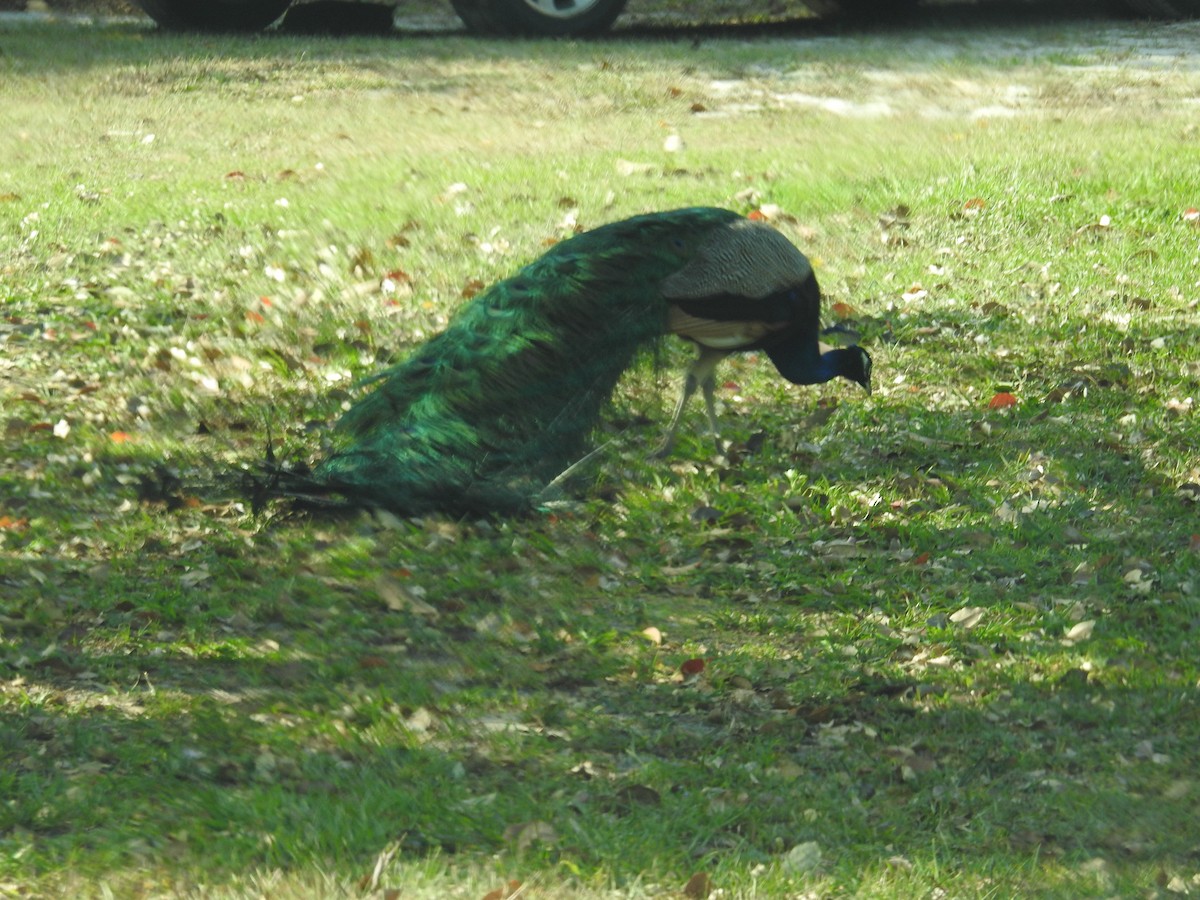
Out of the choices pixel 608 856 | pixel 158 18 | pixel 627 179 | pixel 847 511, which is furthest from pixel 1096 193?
pixel 158 18

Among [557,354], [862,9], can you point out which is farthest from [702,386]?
[862,9]

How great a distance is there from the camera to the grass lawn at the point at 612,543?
3.68 meters

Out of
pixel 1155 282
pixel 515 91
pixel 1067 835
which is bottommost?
pixel 1067 835

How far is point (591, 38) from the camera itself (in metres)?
12.9

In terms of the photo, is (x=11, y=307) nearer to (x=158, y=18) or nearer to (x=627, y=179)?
(x=627, y=179)

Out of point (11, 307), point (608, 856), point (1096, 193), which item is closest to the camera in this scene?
point (608, 856)

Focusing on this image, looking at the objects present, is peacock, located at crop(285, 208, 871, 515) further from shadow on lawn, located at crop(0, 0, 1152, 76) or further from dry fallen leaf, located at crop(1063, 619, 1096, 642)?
shadow on lawn, located at crop(0, 0, 1152, 76)

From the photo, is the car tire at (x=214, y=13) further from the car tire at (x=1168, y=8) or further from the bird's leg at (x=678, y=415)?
the bird's leg at (x=678, y=415)

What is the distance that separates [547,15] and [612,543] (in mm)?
8301

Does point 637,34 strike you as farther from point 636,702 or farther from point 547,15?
point 636,702

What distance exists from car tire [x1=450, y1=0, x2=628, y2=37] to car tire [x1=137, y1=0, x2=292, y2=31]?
173 centimetres

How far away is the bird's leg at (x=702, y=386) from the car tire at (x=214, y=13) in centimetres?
827

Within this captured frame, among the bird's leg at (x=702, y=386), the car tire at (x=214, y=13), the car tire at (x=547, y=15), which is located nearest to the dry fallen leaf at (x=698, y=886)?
the bird's leg at (x=702, y=386)

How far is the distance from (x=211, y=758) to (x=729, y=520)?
8.08ft
